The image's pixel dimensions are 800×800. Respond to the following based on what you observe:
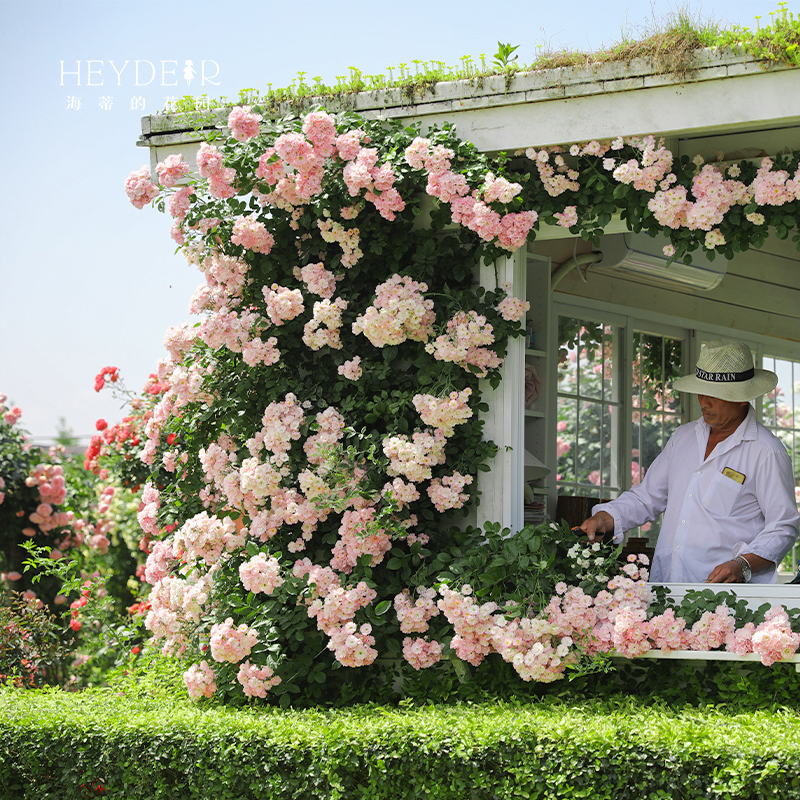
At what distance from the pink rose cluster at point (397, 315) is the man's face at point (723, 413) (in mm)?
1371

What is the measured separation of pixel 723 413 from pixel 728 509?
46 cm

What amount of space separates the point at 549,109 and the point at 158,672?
3.55 meters

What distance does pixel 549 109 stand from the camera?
4.18 m

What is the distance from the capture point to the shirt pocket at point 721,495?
4.25 meters

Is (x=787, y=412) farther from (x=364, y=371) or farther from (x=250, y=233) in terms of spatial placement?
(x=250, y=233)

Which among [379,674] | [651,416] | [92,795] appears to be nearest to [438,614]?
[379,674]

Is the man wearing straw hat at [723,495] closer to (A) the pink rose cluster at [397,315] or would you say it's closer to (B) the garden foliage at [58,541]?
(A) the pink rose cluster at [397,315]

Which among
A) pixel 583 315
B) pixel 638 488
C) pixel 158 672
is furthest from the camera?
pixel 583 315

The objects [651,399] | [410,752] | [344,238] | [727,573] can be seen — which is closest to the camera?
[410,752]

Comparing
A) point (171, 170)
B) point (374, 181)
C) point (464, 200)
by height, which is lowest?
point (464, 200)

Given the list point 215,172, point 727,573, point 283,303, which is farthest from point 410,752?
point 215,172

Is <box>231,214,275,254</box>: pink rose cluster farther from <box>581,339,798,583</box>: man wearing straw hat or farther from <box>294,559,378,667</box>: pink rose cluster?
<box>581,339,798,583</box>: man wearing straw hat

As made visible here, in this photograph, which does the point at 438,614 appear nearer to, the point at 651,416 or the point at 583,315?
the point at 583,315

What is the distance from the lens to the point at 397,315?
4.21m
